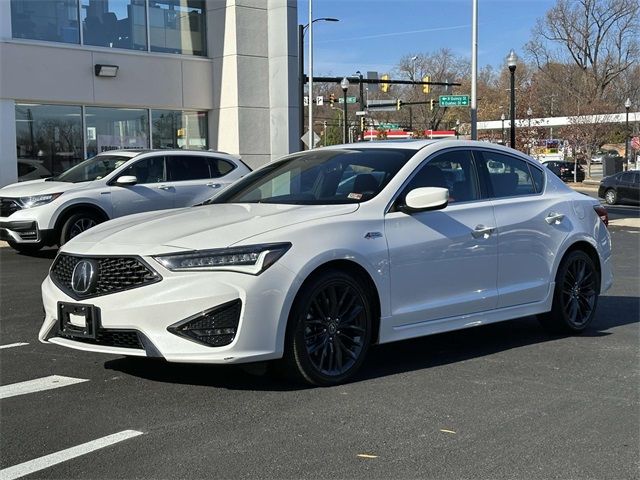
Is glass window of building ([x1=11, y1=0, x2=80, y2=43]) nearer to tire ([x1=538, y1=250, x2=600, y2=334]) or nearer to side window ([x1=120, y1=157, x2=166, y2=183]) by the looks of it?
side window ([x1=120, y1=157, x2=166, y2=183])

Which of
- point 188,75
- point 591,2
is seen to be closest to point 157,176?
point 188,75

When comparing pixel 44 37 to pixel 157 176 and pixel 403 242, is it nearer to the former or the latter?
pixel 157 176

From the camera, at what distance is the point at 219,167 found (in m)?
13.1

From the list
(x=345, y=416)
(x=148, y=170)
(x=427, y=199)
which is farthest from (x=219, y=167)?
(x=345, y=416)

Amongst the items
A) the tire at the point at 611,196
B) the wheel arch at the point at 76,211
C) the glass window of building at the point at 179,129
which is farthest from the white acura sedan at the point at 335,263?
the tire at the point at 611,196

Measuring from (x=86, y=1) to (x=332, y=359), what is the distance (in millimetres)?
15234

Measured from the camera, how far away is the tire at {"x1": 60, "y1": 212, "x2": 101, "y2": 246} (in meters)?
11.3

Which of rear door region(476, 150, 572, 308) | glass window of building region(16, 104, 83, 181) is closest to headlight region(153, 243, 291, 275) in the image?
rear door region(476, 150, 572, 308)

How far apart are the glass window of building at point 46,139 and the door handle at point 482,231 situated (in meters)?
13.4

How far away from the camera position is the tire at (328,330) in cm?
473

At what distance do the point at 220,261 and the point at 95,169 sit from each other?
851 centimetres

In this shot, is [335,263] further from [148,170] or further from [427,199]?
[148,170]

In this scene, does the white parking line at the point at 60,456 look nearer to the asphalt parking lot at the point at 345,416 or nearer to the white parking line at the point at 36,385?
the asphalt parking lot at the point at 345,416

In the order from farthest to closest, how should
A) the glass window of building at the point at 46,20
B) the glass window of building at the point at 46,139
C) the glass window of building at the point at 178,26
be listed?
1. the glass window of building at the point at 178,26
2. the glass window of building at the point at 46,139
3. the glass window of building at the point at 46,20
